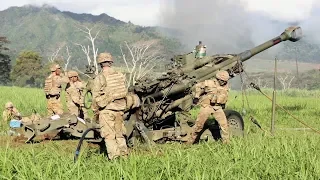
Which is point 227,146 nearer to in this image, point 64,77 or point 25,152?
point 25,152

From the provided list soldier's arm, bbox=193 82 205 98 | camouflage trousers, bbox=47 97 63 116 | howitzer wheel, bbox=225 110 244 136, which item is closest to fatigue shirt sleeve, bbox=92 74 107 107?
soldier's arm, bbox=193 82 205 98

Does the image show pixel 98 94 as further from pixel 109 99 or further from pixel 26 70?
pixel 26 70

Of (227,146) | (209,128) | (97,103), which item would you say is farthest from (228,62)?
(97,103)

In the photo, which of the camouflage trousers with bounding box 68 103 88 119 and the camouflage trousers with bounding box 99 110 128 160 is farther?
the camouflage trousers with bounding box 68 103 88 119

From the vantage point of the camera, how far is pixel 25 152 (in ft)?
20.5

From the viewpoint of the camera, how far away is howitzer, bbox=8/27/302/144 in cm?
874

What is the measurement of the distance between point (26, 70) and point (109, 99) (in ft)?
212

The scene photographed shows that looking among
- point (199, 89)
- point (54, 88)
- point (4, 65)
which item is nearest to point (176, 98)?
point (199, 89)

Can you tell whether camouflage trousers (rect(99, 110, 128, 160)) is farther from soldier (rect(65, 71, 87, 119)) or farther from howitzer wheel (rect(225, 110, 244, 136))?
soldier (rect(65, 71, 87, 119))

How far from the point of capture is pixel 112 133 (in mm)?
6953

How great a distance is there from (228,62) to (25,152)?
18.8ft

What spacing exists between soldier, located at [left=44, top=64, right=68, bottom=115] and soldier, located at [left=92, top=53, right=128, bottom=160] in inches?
195

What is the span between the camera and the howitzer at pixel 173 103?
344 inches

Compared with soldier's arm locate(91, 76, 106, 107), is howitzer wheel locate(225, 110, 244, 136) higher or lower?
lower
